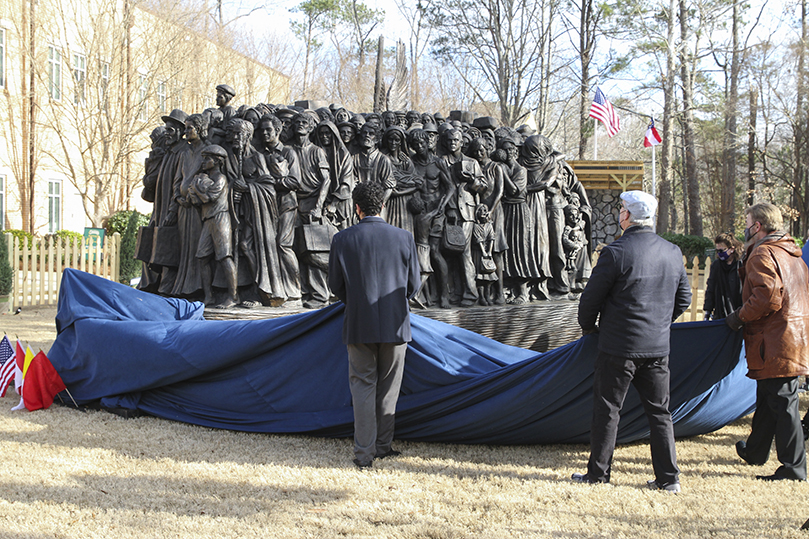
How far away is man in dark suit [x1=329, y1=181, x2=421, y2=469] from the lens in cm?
412

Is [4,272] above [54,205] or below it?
below

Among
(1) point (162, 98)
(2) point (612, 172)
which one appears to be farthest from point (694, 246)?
(1) point (162, 98)

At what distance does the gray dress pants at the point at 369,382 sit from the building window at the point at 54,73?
1907 cm

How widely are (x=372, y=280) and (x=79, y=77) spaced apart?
19674 millimetres

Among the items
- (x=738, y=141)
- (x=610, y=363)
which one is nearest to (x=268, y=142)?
(x=610, y=363)

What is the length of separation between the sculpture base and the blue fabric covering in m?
2.92

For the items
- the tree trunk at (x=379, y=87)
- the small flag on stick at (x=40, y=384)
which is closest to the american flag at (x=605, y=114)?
the tree trunk at (x=379, y=87)

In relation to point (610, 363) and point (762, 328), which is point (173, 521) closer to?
point (610, 363)

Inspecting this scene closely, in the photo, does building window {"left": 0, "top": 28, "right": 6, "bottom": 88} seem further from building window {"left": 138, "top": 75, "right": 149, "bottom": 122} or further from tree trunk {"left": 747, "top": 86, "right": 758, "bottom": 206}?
tree trunk {"left": 747, "top": 86, "right": 758, "bottom": 206}

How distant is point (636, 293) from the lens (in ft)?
12.2

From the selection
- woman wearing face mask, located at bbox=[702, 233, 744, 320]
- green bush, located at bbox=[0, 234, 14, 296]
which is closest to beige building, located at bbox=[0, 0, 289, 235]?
green bush, located at bbox=[0, 234, 14, 296]

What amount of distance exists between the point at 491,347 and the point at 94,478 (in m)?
2.74

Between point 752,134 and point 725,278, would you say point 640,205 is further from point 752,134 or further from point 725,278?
point 752,134

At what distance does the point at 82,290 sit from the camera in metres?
5.73
